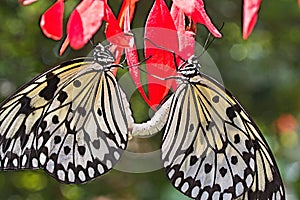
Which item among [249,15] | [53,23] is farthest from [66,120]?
[249,15]

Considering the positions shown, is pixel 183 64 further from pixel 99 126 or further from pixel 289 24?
pixel 289 24

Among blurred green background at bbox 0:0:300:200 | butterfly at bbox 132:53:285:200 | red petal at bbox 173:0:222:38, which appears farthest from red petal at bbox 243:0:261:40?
blurred green background at bbox 0:0:300:200

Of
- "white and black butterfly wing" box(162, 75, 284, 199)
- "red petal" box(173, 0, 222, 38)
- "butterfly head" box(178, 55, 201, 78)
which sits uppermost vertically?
"red petal" box(173, 0, 222, 38)

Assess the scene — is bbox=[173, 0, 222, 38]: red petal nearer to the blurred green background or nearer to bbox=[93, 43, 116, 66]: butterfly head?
bbox=[93, 43, 116, 66]: butterfly head

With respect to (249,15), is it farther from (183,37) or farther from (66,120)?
(66,120)

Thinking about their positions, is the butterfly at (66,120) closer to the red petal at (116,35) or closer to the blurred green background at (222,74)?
the red petal at (116,35)

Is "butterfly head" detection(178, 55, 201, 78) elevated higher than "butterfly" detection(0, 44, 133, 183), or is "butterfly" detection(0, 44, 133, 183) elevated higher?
"butterfly head" detection(178, 55, 201, 78)
